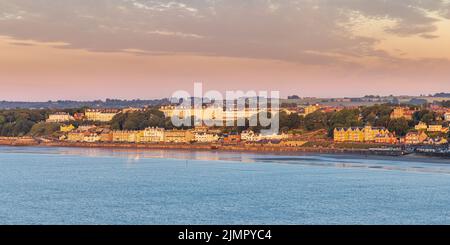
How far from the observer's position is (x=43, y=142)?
3009 inches

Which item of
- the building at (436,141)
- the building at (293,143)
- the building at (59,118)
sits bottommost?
the building at (293,143)

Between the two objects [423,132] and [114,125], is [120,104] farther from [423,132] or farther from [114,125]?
[423,132]

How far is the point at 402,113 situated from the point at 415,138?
13390 mm

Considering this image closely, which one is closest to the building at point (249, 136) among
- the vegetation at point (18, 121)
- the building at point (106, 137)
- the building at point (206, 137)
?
the building at point (206, 137)

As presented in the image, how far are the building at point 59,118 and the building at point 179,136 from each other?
843 inches

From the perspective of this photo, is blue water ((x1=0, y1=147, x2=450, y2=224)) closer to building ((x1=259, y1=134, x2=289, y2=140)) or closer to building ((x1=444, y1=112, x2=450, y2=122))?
building ((x1=259, y1=134, x2=289, y2=140))

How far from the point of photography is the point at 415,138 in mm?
58844

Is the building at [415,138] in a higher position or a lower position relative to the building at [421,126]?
lower

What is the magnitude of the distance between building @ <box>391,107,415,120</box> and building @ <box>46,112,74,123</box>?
126 feet

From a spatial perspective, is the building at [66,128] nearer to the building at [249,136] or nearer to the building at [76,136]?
the building at [76,136]

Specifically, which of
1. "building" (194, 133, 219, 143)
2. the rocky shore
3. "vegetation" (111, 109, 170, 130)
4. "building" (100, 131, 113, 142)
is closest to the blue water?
the rocky shore

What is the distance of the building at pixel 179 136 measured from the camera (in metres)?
71.0
